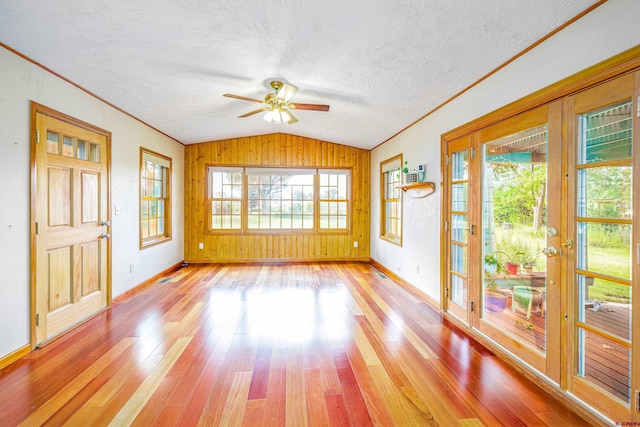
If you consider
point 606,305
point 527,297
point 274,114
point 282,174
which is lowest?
point 527,297

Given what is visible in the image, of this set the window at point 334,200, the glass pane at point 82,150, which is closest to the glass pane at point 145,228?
the glass pane at point 82,150

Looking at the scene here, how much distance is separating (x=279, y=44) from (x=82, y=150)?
249cm

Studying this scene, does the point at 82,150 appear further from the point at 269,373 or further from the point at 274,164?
the point at 274,164

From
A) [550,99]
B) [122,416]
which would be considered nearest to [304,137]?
[550,99]

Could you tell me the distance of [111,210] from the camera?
3676mm

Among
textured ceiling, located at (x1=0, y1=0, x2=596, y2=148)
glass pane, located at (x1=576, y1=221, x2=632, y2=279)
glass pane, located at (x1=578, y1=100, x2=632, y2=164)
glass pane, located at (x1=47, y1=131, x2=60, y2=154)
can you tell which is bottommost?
glass pane, located at (x1=576, y1=221, x2=632, y2=279)

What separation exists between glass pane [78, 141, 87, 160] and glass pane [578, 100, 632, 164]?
4457mm

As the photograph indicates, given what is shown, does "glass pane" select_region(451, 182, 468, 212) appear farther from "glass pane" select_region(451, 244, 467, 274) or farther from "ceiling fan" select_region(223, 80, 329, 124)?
"ceiling fan" select_region(223, 80, 329, 124)

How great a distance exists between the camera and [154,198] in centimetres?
505

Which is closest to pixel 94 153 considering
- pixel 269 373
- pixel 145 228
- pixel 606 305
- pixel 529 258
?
pixel 145 228

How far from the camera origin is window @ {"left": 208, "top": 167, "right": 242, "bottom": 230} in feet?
20.4

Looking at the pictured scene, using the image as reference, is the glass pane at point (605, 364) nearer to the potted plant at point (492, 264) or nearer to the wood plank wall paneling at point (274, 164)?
the potted plant at point (492, 264)

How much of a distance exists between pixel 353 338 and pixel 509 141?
2232 mm

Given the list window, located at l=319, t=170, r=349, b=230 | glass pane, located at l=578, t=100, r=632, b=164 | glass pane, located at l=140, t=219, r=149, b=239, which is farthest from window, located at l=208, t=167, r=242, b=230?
glass pane, located at l=578, t=100, r=632, b=164
